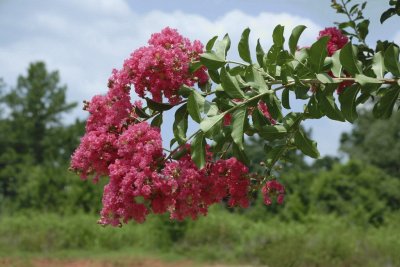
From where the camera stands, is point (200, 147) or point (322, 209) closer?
point (200, 147)

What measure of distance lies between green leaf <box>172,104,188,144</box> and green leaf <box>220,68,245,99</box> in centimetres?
20

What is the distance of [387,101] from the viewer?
2199mm

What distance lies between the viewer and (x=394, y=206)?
14969 millimetres

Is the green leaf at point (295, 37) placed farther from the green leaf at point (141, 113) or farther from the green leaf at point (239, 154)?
the green leaf at point (141, 113)

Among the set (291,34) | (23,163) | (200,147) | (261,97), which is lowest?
(200,147)

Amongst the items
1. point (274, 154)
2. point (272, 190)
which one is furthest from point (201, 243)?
point (274, 154)

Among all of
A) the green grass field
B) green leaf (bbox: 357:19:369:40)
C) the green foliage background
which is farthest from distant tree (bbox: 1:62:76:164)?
green leaf (bbox: 357:19:369:40)

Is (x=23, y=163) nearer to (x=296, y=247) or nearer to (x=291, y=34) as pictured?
(x=296, y=247)

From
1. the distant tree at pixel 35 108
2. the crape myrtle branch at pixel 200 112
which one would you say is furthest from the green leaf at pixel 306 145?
the distant tree at pixel 35 108

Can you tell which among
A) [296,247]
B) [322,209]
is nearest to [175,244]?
[296,247]

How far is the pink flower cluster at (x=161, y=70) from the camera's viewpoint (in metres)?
2.06

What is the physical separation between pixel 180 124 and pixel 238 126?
239mm

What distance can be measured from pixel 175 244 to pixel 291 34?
10303mm

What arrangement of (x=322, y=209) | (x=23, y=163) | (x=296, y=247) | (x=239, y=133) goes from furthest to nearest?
1. (x=23, y=163)
2. (x=322, y=209)
3. (x=296, y=247)
4. (x=239, y=133)
